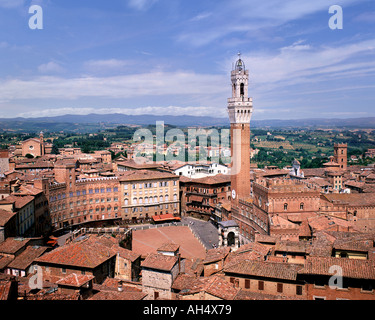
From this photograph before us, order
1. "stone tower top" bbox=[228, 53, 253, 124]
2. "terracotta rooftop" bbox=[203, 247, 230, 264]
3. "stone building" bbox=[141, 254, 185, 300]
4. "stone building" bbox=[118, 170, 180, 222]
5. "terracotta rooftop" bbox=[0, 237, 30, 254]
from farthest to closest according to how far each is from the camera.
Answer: "stone building" bbox=[118, 170, 180, 222] → "stone tower top" bbox=[228, 53, 253, 124] → "terracotta rooftop" bbox=[203, 247, 230, 264] → "terracotta rooftop" bbox=[0, 237, 30, 254] → "stone building" bbox=[141, 254, 185, 300]

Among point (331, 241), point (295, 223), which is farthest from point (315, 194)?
point (331, 241)

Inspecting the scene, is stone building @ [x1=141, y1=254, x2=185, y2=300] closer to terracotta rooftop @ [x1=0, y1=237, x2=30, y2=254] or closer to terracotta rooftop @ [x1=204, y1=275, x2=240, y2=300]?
terracotta rooftop @ [x1=204, y1=275, x2=240, y2=300]

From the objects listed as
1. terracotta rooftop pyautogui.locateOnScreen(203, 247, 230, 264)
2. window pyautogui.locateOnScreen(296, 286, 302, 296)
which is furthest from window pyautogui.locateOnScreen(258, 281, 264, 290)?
terracotta rooftop pyautogui.locateOnScreen(203, 247, 230, 264)

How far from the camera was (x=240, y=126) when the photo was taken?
157 ft

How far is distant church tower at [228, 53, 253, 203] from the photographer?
155 feet

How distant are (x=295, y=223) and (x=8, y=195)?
28.8m

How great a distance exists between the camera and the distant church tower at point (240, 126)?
47381 mm

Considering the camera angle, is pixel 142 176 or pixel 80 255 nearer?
pixel 80 255

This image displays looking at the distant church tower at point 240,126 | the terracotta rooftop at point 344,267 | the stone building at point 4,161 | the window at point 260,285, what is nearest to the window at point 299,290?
the terracotta rooftop at point 344,267

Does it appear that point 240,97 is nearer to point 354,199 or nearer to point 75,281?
point 354,199

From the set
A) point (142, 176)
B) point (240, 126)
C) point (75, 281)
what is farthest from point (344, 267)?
point (142, 176)

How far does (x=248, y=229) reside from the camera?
4134cm

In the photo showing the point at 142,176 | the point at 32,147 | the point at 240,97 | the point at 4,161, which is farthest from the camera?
the point at 32,147
